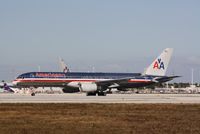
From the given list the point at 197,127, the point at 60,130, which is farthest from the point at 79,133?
the point at 197,127

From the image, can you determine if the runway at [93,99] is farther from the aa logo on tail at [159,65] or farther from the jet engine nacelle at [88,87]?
the aa logo on tail at [159,65]

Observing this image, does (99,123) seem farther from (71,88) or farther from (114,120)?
(71,88)

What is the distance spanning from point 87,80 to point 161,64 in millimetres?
16322

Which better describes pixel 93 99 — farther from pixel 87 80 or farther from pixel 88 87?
pixel 87 80

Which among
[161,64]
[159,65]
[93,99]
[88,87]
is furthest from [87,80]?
[93,99]

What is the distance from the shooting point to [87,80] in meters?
72.5

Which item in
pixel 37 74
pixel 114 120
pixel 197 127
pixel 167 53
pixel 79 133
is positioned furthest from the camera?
pixel 167 53

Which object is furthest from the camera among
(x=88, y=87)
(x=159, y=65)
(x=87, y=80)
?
(x=159, y=65)

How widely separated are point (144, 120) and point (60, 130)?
6020 millimetres

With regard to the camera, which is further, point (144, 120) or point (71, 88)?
point (71, 88)

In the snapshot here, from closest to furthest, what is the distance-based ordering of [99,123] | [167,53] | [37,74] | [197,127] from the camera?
[197,127] < [99,123] < [37,74] < [167,53]

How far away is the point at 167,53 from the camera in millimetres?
84125

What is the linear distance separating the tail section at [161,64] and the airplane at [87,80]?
121 cm

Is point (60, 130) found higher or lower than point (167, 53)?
lower
